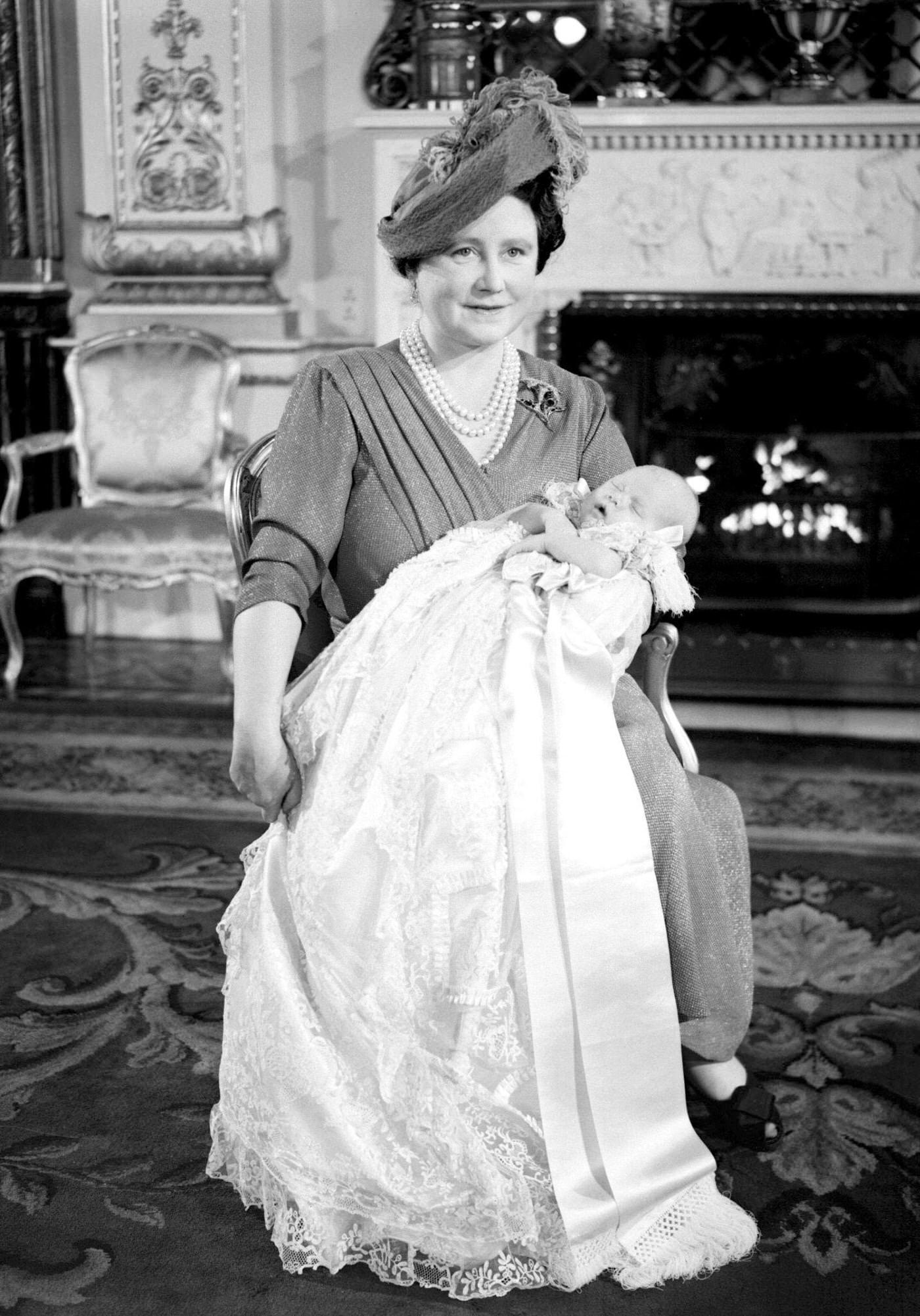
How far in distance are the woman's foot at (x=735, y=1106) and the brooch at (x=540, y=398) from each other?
0.99 metres

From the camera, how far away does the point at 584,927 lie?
1.75 metres

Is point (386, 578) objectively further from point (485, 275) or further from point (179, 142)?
point (179, 142)

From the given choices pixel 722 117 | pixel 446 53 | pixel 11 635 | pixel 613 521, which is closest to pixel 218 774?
pixel 11 635

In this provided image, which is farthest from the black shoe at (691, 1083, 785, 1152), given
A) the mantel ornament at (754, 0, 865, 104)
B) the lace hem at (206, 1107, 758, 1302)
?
the mantel ornament at (754, 0, 865, 104)

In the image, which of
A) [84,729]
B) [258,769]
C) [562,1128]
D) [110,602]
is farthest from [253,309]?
[562,1128]

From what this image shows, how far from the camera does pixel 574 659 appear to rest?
1781 millimetres

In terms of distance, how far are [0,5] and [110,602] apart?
194 cm

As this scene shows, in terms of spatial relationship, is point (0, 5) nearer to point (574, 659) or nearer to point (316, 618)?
point (316, 618)

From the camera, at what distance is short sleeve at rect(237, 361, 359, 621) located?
1.85 m

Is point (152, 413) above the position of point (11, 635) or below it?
above

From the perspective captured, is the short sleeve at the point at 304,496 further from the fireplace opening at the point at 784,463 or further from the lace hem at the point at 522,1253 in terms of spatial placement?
the fireplace opening at the point at 784,463

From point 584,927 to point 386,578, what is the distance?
22.4 inches

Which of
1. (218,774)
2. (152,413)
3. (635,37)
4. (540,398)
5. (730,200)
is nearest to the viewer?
(540,398)

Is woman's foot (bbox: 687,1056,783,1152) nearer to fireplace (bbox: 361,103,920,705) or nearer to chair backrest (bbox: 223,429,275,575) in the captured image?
chair backrest (bbox: 223,429,275,575)
